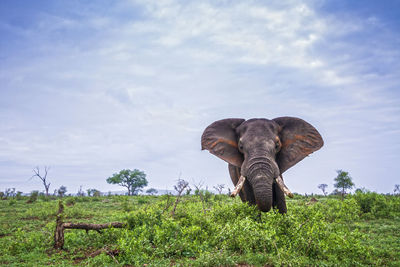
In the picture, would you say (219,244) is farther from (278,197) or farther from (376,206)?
(376,206)

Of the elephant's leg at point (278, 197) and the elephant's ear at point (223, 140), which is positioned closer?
the elephant's leg at point (278, 197)

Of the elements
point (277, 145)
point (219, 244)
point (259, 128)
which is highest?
point (259, 128)

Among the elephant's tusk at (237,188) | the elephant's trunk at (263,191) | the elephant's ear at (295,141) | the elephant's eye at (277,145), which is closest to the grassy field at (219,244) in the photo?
the elephant's trunk at (263,191)

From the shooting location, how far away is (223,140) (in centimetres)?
1080

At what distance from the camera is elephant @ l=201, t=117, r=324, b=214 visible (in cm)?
849

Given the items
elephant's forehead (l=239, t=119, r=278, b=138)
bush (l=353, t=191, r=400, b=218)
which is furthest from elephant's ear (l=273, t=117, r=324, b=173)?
bush (l=353, t=191, r=400, b=218)

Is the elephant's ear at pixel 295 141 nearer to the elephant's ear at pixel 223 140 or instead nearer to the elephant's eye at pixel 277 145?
the elephant's eye at pixel 277 145

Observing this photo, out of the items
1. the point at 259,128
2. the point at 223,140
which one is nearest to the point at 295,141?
the point at 259,128

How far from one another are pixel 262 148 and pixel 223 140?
199 centimetres

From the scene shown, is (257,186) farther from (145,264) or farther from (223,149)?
(145,264)

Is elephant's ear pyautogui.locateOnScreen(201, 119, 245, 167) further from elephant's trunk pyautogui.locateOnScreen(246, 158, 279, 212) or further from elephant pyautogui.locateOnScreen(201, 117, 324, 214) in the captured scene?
elephant's trunk pyautogui.locateOnScreen(246, 158, 279, 212)

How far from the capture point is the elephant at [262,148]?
8.49m

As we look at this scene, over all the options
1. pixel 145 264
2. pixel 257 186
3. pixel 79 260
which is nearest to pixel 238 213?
pixel 257 186

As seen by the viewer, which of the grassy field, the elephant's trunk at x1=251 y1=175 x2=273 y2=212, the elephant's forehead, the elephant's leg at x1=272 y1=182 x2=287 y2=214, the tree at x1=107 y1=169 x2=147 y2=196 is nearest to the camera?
the grassy field
